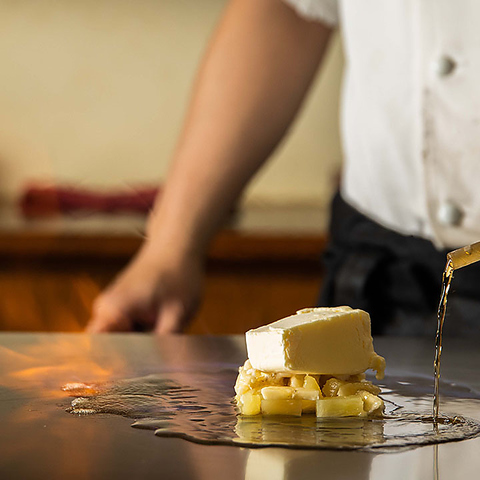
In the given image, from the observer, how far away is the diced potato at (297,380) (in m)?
0.53

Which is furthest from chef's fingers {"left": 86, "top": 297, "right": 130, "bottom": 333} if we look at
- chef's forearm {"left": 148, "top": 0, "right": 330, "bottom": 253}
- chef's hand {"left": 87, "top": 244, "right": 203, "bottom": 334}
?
chef's forearm {"left": 148, "top": 0, "right": 330, "bottom": 253}

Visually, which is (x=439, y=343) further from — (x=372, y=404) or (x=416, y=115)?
(x=416, y=115)

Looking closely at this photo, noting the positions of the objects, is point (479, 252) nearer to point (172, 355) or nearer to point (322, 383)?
point (322, 383)

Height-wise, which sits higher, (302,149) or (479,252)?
(302,149)

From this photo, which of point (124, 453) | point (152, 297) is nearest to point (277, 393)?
point (124, 453)

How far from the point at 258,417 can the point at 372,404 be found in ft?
0.23

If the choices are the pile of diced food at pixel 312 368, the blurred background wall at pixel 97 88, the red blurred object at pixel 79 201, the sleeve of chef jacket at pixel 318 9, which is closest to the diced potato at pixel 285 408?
the pile of diced food at pixel 312 368

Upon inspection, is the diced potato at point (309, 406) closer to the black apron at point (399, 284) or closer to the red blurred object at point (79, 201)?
the black apron at point (399, 284)

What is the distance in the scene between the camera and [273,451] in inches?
16.7

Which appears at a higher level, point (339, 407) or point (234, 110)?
point (234, 110)

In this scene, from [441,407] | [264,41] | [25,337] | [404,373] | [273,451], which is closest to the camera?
[273,451]

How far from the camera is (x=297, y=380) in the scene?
0.54m

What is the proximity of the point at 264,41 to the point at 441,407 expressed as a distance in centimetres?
68

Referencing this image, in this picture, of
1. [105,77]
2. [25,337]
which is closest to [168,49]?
[105,77]
